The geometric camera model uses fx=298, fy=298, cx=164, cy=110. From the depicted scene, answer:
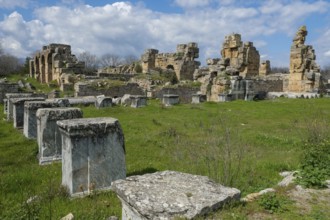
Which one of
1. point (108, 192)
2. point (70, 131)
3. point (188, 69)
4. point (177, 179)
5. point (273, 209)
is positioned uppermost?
point (188, 69)

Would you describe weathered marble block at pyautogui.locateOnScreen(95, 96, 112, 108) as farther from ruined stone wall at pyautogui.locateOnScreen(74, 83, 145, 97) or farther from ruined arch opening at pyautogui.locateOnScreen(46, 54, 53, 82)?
ruined arch opening at pyautogui.locateOnScreen(46, 54, 53, 82)

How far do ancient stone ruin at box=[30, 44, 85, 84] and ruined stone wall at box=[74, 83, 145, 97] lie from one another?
8.53m

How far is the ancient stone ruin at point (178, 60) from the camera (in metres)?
35.5

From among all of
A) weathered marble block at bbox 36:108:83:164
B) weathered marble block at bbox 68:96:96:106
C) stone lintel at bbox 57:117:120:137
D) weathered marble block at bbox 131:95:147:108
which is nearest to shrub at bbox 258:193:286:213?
stone lintel at bbox 57:117:120:137

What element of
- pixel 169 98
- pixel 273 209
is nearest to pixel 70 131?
pixel 273 209

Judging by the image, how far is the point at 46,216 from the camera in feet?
12.8

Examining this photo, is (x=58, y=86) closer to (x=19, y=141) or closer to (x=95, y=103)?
(x=95, y=103)

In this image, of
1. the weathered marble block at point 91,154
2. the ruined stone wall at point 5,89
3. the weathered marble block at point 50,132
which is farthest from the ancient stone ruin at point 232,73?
the weathered marble block at point 91,154

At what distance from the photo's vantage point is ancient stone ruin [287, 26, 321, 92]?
884 inches

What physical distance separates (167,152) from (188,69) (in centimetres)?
2870

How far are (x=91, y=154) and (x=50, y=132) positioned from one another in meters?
2.30

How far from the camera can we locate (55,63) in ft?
101

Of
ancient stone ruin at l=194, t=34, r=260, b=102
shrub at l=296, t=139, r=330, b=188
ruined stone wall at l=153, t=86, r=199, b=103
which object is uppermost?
ancient stone ruin at l=194, t=34, r=260, b=102

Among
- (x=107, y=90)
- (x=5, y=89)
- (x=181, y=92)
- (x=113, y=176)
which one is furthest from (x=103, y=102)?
(x=113, y=176)
